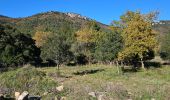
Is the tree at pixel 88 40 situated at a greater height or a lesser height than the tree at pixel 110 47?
greater

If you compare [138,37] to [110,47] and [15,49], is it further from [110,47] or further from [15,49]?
[15,49]

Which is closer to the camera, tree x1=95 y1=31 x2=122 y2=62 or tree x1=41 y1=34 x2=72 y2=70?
tree x1=41 y1=34 x2=72 y2=70

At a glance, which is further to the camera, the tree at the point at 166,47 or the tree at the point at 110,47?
the tree at the point at 166,47

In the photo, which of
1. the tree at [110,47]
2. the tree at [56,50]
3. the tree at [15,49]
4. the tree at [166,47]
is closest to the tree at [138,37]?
the tree at [110,47]

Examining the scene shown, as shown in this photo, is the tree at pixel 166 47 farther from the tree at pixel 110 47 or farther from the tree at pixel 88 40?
the tree at pixel 110 47

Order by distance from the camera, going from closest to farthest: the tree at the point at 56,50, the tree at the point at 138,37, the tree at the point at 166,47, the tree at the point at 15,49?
the tree at the point at 56,50 < the tree at the point at 138,37 < the tree at the point at 15,49 < the tree at the point at 166,47

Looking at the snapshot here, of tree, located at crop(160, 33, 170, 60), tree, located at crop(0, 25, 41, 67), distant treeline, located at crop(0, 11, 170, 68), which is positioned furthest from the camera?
tree, located at crop(160, 33, 170, 60)

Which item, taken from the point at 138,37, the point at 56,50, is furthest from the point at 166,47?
the point at 56,50

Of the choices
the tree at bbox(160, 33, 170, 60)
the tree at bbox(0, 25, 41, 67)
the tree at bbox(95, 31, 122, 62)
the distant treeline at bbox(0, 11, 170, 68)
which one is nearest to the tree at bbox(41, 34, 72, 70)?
the distant treeline at bbox(0, 11, 170, 68)

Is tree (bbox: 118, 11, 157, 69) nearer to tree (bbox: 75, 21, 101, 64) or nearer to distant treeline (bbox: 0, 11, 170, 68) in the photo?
distant treeline (bbox: 0, 11, 170, 68)

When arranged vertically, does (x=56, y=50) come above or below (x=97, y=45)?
below

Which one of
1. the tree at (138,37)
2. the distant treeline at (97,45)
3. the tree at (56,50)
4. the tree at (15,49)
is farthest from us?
the tree at (15,49)

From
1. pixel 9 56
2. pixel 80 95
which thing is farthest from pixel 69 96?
pixel 9 56

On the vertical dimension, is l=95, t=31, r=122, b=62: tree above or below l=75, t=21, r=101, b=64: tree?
below
